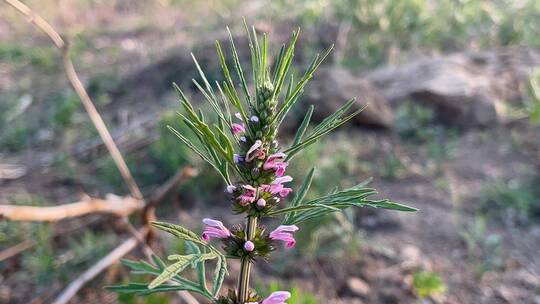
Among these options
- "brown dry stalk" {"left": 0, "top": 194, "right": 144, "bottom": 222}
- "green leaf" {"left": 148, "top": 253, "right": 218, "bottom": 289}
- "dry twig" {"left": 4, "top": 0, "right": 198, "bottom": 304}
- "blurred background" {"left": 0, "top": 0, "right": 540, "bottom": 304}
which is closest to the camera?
"green leaf" {"left": 148, "top": 253, "right": 218, "bottom": 289}

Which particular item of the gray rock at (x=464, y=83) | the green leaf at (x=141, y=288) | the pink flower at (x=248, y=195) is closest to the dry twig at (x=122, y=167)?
the green leaf at (x=141, y=288)

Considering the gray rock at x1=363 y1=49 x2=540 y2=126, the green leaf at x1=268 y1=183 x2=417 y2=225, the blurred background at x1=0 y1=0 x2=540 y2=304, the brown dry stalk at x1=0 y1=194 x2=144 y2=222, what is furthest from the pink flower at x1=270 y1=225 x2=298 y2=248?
the gray rock at x1=363 y1=49 x2=540 y2=126

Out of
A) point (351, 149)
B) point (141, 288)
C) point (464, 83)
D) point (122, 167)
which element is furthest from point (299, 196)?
point (464, 83)

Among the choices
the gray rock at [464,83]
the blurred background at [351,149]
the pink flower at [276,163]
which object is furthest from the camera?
the gray rock at [464,83]

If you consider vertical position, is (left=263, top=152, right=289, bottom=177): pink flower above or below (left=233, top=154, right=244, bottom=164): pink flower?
below

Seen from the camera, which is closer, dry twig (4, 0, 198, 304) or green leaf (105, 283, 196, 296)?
green leaf (105, 283, 196, 296)

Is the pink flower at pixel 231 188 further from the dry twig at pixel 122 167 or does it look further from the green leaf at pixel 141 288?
the dry twig at pixel 122 167

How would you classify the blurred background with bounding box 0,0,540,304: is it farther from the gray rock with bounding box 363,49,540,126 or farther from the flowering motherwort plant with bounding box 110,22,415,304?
the flowering motherwort plant with bounding box 110,22,415,304
